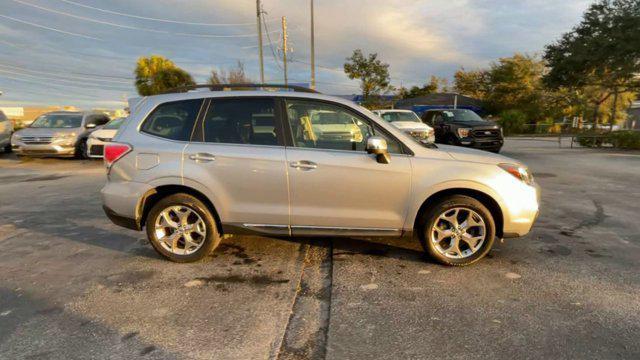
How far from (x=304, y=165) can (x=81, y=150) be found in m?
13.2

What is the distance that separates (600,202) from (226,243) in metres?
6.57

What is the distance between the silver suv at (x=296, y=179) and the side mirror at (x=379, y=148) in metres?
0.01

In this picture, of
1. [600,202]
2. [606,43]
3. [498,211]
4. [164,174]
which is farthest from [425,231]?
[606,43]

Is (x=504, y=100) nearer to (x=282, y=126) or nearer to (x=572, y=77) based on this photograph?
(x=572, y=77)

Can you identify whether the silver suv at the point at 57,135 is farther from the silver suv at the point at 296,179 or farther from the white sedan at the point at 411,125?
the silver suv at the point at 296,179

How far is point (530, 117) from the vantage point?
38938 mm

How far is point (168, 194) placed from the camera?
416cm

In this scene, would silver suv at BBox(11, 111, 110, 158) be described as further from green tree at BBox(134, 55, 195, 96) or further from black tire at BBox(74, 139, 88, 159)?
green tree at BBox(134, 55, 195, 96)

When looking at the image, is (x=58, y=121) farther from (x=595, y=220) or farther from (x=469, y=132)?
(x=595, y=220)

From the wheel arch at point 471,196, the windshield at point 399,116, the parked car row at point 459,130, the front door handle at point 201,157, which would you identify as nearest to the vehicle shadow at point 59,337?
the front door handle at point 201,157

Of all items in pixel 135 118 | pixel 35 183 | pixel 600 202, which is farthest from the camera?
pixel 35 183

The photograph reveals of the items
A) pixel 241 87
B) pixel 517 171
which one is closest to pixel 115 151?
pixel 241 87

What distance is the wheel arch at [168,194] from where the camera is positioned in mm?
4090

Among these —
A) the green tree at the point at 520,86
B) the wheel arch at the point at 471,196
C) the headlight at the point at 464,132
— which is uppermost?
the green tree at the point at 520,86
